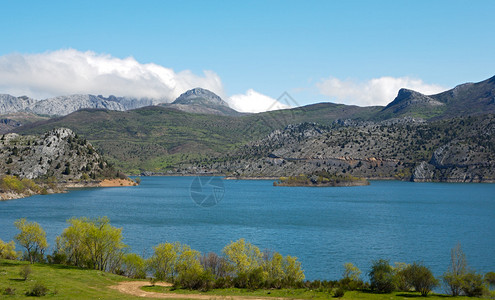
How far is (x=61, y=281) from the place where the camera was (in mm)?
44875

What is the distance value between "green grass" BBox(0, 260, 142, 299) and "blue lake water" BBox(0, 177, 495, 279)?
17730mm

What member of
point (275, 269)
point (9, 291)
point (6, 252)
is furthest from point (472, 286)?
point (6, 252)

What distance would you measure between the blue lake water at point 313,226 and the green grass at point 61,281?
1773 centimetres

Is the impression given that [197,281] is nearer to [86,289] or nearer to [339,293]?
[86,289]

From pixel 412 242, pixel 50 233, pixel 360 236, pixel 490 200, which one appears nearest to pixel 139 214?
pixel 50 233

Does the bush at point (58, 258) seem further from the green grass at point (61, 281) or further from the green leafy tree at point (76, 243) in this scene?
the green grass at point (61, 281)

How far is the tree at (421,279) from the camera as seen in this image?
43625mm

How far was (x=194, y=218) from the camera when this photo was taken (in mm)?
115250

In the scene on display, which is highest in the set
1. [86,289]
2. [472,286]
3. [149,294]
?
[86,289]

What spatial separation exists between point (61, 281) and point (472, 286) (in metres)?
39.1

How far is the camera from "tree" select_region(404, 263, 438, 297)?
43625 millimetres

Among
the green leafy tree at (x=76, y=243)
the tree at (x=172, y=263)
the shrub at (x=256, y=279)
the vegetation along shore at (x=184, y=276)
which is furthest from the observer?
the green leafy tree at (x=76, y=243)

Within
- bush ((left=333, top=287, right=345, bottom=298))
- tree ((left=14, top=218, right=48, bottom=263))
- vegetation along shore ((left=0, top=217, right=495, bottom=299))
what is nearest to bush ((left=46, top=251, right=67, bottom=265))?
vegetation along shore ((left=0, top=217, right=495, bottom=299))

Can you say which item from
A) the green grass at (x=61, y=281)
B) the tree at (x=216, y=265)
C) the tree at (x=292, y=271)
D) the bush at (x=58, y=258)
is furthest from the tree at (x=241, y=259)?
the bush at (x=58, y=258)
